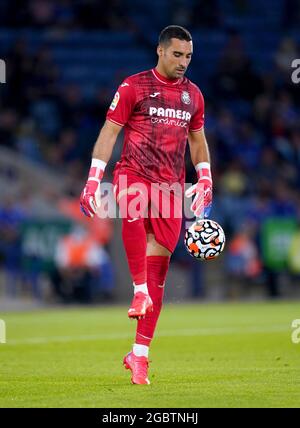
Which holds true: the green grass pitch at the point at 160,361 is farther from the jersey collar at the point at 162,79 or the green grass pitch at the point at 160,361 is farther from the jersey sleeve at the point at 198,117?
the jersey collar at the point at 162,79

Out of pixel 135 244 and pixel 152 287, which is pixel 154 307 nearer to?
pixel 152 287

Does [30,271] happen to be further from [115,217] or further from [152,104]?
[152,104]

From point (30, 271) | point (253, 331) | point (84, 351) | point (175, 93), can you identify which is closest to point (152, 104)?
point (175, 93)

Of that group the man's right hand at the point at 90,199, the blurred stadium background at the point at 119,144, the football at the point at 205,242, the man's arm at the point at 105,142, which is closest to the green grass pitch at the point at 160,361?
the football at the point at 205,242

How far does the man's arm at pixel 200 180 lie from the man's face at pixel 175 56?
0.61 meters

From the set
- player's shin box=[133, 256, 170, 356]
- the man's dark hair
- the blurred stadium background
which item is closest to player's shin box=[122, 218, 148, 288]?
player's shin box=[133, 256, 170, 356]

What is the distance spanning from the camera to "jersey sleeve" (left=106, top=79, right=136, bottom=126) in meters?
8.22

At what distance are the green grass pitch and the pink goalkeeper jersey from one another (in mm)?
1571

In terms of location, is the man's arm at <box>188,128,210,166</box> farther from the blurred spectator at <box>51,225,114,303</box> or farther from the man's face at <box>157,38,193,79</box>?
the blurred spectator at <box>51,225,114,303</box>

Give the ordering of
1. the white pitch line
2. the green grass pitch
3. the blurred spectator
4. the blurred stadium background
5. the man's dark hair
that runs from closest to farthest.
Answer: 1. the green grass pitch
2. the man's dark hair
3. the white pitch line
4. the blurred spectator
5. the blurred stadium background

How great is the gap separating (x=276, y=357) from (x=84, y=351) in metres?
1.99

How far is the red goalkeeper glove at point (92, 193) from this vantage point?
802 centimetres

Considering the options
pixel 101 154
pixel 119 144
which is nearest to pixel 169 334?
pixel 101 154

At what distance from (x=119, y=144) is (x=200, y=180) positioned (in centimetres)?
1429
